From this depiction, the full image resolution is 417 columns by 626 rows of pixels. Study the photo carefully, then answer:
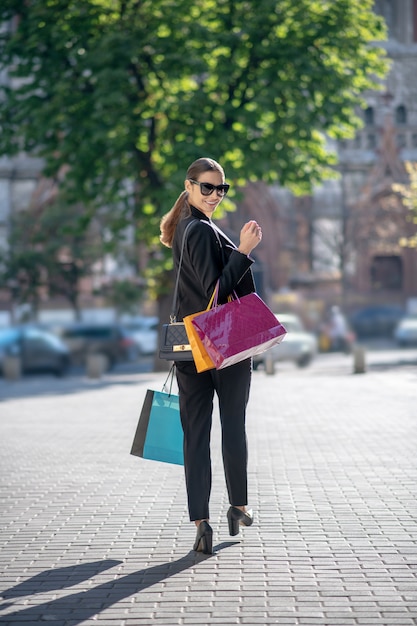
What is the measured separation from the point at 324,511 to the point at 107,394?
12502mm

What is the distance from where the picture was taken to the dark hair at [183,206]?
19.7 ft

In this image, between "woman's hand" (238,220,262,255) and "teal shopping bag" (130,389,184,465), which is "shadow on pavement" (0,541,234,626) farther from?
"woman's hand" (238,220,262,255)

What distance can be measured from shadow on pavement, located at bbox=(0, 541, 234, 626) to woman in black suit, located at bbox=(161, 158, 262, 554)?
0.33 m

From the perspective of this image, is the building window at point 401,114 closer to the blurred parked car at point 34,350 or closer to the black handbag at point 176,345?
the blurred parked car at point 34,350

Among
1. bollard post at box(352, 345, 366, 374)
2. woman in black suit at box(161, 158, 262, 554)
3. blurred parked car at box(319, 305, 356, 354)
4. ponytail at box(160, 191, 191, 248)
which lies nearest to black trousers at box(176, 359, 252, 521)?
woman in black suit at box(161, 158, 262, 554)

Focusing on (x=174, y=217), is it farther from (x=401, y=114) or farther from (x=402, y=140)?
(x=401, y=114)

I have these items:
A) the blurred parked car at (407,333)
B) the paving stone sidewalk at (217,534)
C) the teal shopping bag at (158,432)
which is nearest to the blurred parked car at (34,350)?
the blurred parked car at (407,333)

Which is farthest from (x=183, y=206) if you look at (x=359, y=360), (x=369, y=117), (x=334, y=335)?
(x=369, y=117)

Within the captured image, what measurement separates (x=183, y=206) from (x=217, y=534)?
185 centimetres

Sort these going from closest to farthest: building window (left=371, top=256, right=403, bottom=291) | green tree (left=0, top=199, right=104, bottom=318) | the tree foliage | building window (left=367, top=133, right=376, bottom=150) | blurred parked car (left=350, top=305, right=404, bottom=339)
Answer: the tree foliage < green tree (left=0, top=199, right=104, bottom=318) < blurred parked car (left=350, top=305, right=404, bottom=339) < building window (left=371, top=256, right=403, bottom=291) < building window (left=367, top=133, right=376, bottom=150)

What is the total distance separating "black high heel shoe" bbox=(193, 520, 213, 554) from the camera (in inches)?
231

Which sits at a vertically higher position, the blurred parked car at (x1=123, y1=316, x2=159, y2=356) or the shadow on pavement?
the shadow on pavement

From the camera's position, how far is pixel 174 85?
2444 cm

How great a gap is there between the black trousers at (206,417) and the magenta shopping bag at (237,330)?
0.21 m
